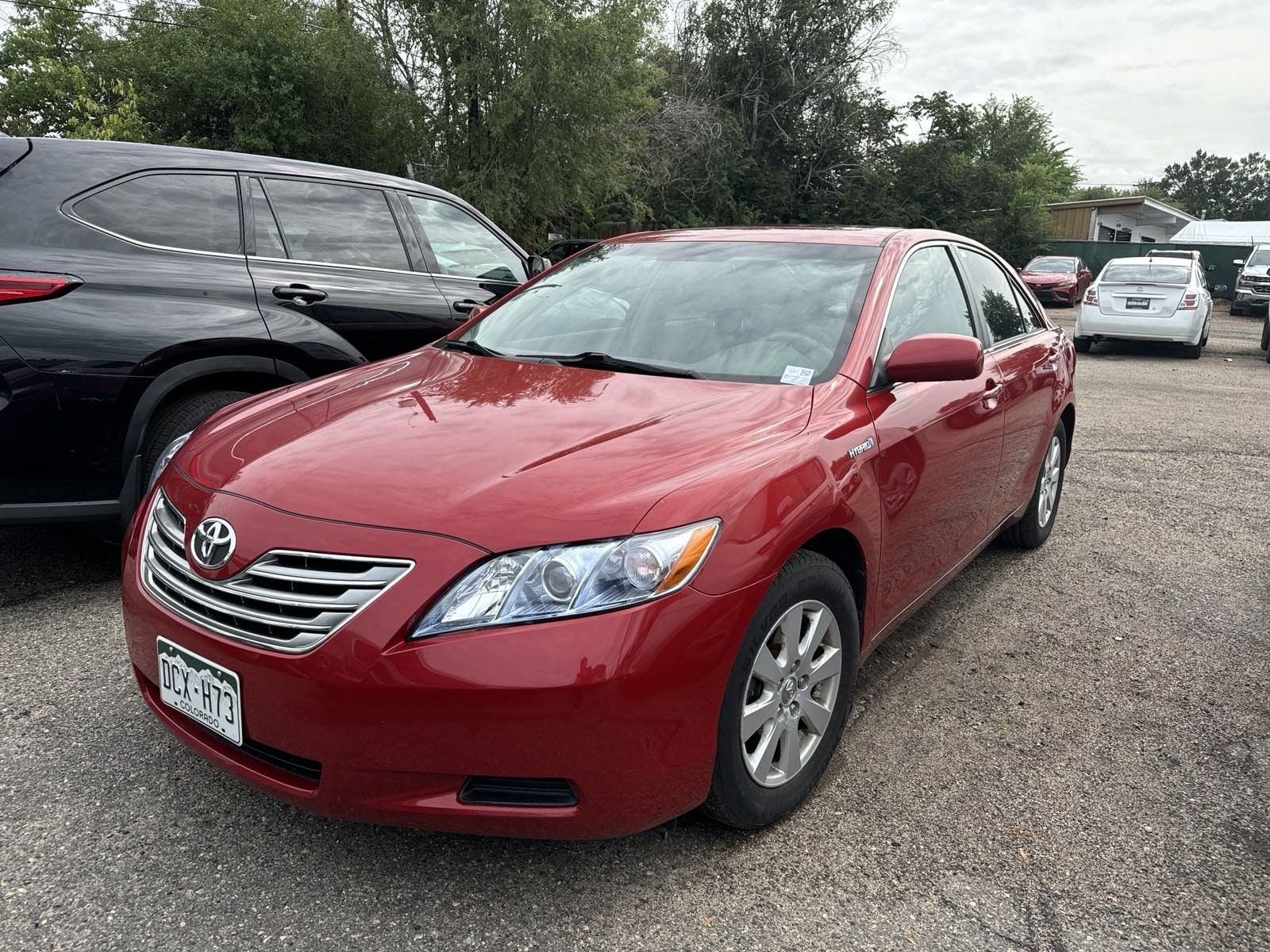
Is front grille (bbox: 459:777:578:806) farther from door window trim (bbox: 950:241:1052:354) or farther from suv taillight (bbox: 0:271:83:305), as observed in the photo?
suv taillight (bbox: 0:271:83:305)

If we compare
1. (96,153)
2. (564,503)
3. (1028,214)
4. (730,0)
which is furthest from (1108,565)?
(1028,214)

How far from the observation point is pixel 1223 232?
4503cm

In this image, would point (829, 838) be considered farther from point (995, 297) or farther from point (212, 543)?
point (995, 297)

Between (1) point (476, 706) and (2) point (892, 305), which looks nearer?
(1) point (476, 706)

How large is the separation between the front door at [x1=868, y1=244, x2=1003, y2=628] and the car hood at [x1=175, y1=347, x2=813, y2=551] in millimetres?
388

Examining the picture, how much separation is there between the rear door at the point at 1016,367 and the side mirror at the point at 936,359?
3.34ft

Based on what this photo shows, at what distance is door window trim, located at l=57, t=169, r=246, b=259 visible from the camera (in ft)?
12.1

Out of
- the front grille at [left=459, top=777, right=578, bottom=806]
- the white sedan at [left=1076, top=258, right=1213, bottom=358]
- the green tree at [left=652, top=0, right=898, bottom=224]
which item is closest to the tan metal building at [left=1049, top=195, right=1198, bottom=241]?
the green tree at [left=652, top=0, right=898, bottom=224]

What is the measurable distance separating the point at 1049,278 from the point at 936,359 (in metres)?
25.6

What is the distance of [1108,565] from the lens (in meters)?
4.58

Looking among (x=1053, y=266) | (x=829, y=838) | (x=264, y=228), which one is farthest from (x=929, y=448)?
(x=1053, y=266)

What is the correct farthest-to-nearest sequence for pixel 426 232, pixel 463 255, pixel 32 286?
pixel 463 255 → pixel 426 232 → pixel 32 286

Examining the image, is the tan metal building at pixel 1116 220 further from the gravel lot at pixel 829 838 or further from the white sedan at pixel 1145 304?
the gravel lot at pixel 829 838

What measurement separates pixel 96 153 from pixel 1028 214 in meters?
34.4
